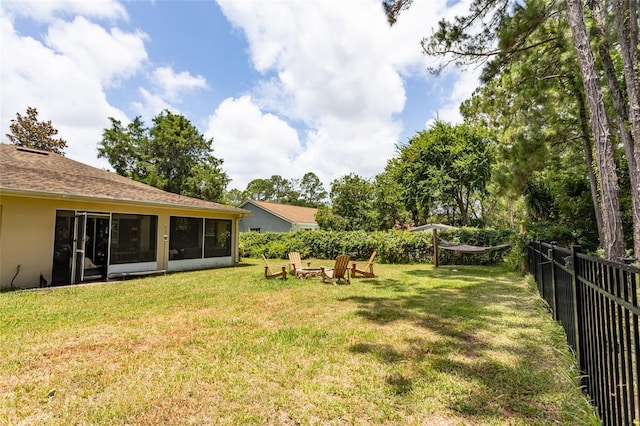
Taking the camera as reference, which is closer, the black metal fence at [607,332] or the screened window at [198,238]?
the black metal fence at [607,332]

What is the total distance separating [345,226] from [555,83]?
13.7 meters

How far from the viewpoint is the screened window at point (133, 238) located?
32.4ft

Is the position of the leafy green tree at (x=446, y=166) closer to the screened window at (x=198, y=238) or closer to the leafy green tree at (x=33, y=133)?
the screened window at (x=198, y=238)

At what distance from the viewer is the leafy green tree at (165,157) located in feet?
90.7

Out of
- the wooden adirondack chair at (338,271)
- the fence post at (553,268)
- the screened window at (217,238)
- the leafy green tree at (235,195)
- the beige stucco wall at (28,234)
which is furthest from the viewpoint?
the leafy green tree at (235,195)

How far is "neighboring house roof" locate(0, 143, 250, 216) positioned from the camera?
7.97m

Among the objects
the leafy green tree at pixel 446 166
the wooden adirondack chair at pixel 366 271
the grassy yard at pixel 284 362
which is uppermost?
the leafy green tree at pixel 446 166

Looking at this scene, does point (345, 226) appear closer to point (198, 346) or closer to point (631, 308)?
point (198, 346)

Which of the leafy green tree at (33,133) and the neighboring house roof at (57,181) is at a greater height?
the leafy green tree at (33,133)

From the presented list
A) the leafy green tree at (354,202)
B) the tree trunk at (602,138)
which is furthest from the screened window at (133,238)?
the leafy green tree at (354,202)

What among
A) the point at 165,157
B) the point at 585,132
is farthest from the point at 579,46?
the point at 165,157

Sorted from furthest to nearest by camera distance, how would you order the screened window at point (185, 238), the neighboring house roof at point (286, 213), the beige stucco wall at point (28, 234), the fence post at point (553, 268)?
1. the neighboring house roof at point (286, 213)
2. the screened window at point (185, 238)
3. the beige stucco wall at point (28, 234)
4. the fence post at point (553, 268)

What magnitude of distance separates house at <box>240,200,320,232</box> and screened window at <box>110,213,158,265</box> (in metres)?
14.2

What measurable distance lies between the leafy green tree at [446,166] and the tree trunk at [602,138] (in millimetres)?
16714
